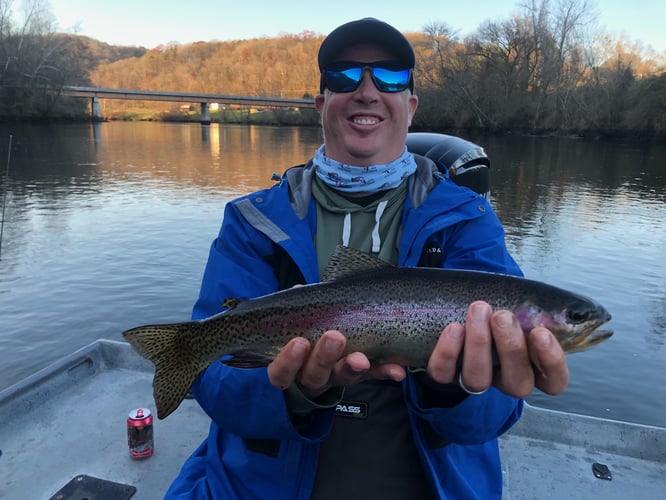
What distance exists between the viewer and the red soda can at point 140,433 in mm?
4309

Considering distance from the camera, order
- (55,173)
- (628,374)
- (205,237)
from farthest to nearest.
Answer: (55,173), (205,237), (628,374)

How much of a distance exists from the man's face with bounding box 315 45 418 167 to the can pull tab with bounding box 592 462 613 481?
3291mm

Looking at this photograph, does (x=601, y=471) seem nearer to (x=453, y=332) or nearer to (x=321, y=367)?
(x=453, y=332)

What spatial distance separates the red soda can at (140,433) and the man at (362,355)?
1500 millimetres

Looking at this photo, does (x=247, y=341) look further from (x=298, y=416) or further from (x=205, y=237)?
(x=205, y=237)

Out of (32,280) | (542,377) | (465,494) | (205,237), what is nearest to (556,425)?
(465,494)

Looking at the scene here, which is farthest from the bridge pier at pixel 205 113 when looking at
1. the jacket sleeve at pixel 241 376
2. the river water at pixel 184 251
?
the jacket sleeve at pixel 241 376

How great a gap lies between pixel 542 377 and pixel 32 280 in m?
13.2

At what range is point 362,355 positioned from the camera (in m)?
2.22

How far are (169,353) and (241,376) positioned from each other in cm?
41

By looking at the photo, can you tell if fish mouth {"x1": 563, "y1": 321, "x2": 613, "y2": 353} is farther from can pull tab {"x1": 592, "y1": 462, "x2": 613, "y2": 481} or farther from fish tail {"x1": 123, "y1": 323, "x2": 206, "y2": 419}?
can pull tab {"x1": 592, "y1": 462, "x2": 613, "y2": 481}

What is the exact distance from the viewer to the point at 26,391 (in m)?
5.02

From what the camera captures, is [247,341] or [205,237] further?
[205,237]

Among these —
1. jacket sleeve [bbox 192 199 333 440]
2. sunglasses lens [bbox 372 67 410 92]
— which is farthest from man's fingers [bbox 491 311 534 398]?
sunglasses lens [bbox 372 67 410 92]
